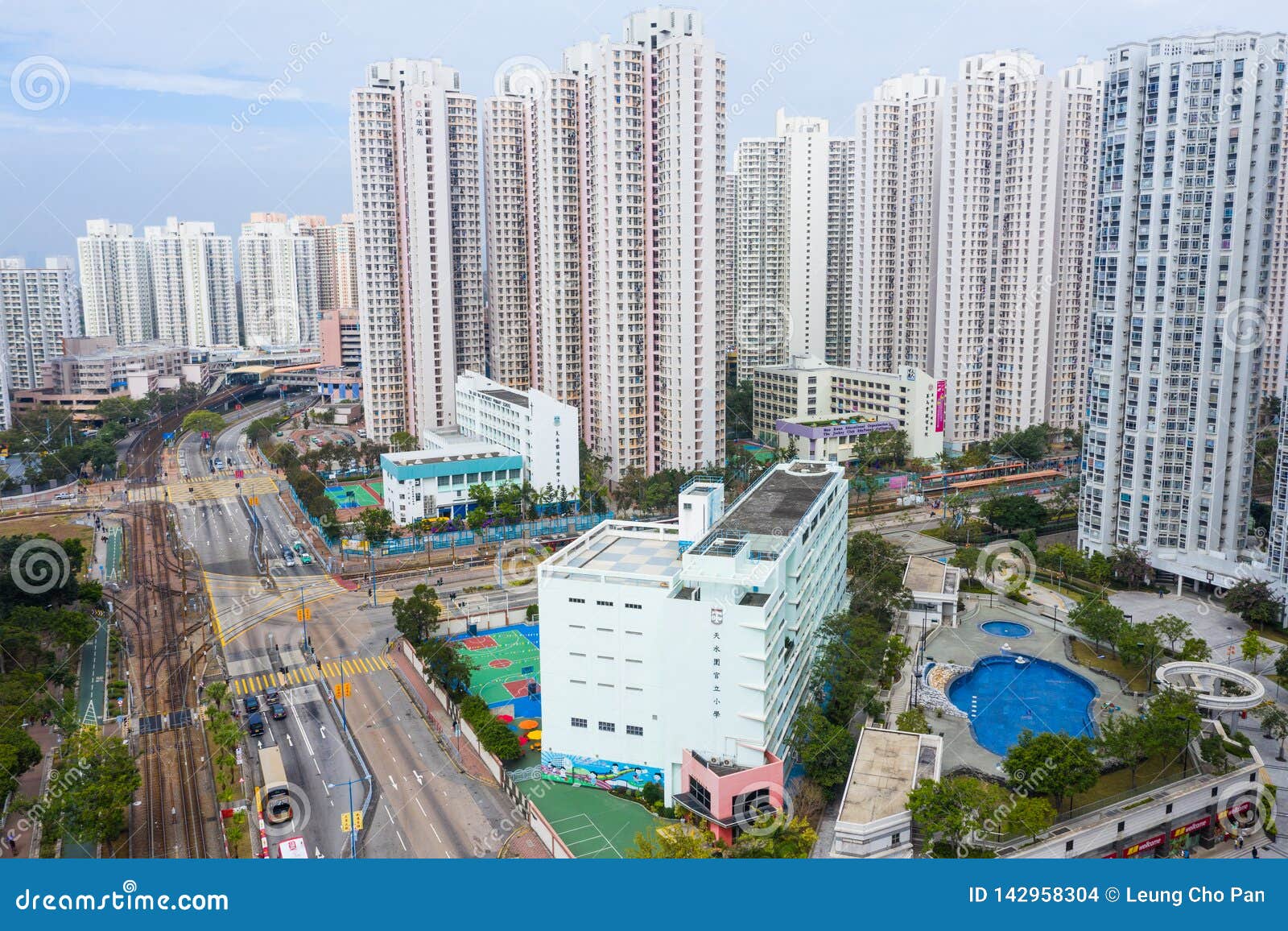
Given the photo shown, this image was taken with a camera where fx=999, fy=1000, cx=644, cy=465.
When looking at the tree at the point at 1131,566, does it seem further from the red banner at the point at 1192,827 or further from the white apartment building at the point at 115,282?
the white apartment building at the point at 115,282

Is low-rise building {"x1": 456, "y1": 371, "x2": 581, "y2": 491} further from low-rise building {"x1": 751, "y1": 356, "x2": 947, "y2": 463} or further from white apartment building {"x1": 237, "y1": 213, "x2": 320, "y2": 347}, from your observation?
white apartment building {"x1": 237, "y1": 213, "x2": 320, "y2": 347}

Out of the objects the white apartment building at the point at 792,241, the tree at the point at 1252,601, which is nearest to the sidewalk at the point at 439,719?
the tree at the point at 1252,601

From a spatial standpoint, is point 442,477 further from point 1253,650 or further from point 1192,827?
point 1192,827

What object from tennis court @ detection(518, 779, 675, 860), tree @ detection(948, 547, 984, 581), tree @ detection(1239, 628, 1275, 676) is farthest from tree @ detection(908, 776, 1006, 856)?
tree @ detection(948, 547, 984, 581)

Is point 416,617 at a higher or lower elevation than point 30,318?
lower

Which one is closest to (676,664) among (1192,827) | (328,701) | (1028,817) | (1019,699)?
(1028,817)

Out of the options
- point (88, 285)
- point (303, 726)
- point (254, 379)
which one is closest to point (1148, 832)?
point (303, 726)
